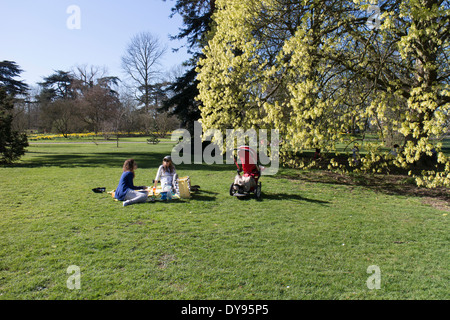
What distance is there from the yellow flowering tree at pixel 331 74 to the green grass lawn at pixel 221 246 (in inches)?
71.5

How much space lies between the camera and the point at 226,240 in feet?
A: 18.6

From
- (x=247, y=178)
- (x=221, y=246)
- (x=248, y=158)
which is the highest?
(x=248, y=158)

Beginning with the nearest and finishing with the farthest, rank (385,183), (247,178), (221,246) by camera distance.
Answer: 1. (221,246)
2. (247,178)
3. (385,183)

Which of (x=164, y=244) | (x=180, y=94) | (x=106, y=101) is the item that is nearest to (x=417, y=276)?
(x=164, y=244)

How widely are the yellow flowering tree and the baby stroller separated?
3.95 ft

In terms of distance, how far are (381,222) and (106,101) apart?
175 ft

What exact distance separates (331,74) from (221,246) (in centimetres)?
735

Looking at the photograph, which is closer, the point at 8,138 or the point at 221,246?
the point at 221,246

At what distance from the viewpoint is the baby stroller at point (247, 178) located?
909 cm

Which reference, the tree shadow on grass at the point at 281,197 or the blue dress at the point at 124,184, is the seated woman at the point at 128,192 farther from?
the tree shadow on grass at the point at 281,197

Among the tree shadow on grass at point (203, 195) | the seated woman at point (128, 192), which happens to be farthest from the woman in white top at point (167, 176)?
the tree shadow on grass at point (203, 195)

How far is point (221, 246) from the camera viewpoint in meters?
5.36

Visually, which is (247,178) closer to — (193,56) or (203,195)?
Answer: (203,195)

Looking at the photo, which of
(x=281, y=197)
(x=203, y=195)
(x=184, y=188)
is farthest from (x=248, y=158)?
(x=184, y=188)
